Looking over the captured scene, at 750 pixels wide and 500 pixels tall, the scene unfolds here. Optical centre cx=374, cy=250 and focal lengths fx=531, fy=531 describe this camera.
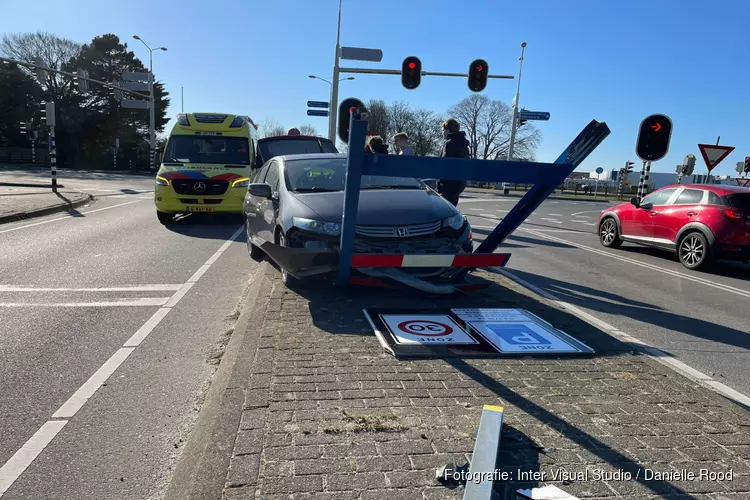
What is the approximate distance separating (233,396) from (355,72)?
19.0 metres

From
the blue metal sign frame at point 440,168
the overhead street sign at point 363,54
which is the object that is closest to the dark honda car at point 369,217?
the blue metal sign frame at point 440,168

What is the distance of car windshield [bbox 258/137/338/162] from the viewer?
48.7ft

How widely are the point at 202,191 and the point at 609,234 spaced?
30.9 feet

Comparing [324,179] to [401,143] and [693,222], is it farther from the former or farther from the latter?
[693,222]

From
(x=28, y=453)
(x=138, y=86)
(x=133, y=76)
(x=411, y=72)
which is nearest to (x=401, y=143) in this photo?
(x=28, y=453)

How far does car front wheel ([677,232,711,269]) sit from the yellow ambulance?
9291 mm

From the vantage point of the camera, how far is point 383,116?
2586 inches

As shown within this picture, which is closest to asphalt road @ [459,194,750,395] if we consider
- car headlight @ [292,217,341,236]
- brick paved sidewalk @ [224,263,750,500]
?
brick paved sidewalk @ [224,263,750,500]

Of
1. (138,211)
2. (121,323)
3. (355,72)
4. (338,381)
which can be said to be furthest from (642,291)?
(355,72)

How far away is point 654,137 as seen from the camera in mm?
12727

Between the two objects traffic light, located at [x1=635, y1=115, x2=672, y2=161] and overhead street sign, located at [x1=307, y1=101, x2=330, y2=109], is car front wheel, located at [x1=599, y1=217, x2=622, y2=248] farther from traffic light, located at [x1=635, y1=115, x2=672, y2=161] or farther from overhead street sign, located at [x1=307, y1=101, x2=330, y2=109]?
overhead street sign, located at [x1=307, y1=101, x2=330, y2=109]

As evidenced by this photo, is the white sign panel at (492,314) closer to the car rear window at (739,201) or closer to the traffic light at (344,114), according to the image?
the car rear window at (739,201)

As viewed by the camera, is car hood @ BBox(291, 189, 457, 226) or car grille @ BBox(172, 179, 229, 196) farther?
car grille @ BBox(172, 179, 229, 196)

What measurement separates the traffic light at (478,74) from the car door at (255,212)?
13701 mm
